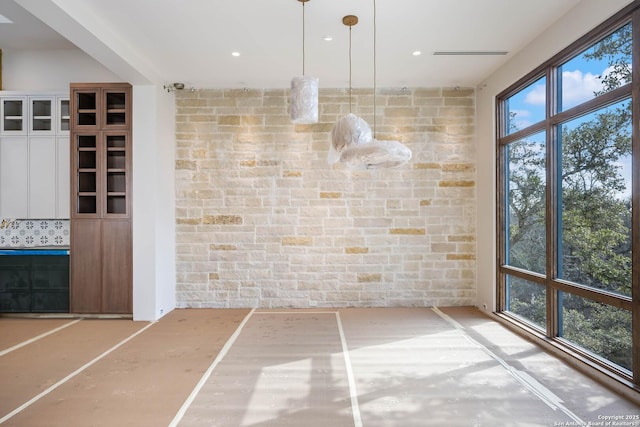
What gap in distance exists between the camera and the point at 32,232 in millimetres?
4715

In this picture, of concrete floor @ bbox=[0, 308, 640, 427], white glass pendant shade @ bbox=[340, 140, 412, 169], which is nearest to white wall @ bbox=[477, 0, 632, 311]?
concrete floor @ bbox=[0, 308, 640, 427]

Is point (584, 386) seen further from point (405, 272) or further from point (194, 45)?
point (194, 45)

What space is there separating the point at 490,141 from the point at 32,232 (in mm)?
6212

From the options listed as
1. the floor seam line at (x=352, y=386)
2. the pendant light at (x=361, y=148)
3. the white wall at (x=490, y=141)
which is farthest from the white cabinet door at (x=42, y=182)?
the white wall at (x=490, y=141)

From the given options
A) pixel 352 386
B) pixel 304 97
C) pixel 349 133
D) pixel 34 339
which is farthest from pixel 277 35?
pixel 34 339

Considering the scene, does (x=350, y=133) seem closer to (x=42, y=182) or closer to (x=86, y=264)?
(x=86, y=264)

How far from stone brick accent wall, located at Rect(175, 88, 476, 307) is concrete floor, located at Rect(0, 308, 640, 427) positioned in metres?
0.71

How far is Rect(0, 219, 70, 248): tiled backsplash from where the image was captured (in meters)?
4.71

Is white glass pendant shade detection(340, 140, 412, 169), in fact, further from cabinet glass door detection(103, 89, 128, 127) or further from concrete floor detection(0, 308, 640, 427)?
cabinet glass door detection(103, 89, 128, 127)

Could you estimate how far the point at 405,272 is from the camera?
4812mm

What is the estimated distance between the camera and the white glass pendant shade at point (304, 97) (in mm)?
2805

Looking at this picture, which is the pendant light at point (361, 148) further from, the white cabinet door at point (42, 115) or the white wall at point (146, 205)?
the white cabinet door at point (42, 115)

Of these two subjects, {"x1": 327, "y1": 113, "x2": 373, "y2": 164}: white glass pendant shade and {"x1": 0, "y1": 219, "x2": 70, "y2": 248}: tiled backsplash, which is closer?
{"x1": 327, "y1": 113, "x2": 373, "y2": 164}: white glass pendant shade

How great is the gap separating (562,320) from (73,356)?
181 inches
